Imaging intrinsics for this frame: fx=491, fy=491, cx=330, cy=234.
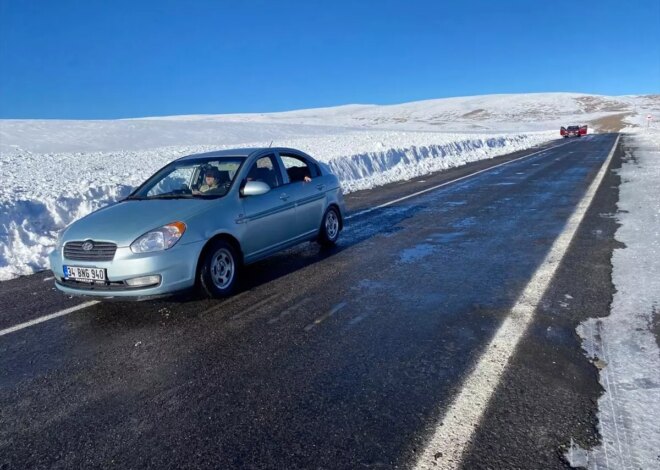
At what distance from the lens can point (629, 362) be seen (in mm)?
3332

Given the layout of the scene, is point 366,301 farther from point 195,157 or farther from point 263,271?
point 195,157

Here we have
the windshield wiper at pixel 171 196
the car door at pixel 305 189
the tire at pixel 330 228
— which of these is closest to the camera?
→ the windshield wiper at pixel 171 196

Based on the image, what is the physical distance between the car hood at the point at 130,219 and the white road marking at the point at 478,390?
10.1 ft

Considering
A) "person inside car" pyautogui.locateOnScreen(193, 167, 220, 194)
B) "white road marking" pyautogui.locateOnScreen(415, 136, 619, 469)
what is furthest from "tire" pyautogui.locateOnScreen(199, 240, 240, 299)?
"white road marking" pyautogui.locateOnScreen(415, 136, 619, 469)

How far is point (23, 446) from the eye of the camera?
276 cm

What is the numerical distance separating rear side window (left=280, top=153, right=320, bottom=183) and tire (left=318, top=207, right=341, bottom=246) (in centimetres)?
62

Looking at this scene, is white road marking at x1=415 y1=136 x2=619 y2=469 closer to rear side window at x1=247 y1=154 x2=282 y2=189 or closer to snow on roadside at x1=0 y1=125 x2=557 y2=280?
rear side window at x1=247 y1=154 x2=282 y2=189

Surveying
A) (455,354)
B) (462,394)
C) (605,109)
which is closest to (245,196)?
(455,354)

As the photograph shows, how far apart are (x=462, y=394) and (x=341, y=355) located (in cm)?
96

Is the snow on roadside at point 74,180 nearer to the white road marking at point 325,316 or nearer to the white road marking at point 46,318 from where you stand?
the white road marking at point 46,318

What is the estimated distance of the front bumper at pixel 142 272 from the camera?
4496mm

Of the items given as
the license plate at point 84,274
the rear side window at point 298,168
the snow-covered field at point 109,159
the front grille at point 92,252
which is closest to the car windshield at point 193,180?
the rear side window at point 298,168

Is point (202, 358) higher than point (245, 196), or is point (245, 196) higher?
point (245, 196)

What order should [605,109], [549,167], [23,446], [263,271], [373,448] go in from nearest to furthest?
[373,448]
[23,446]
[263,271]
[549,167]
[605,109]
